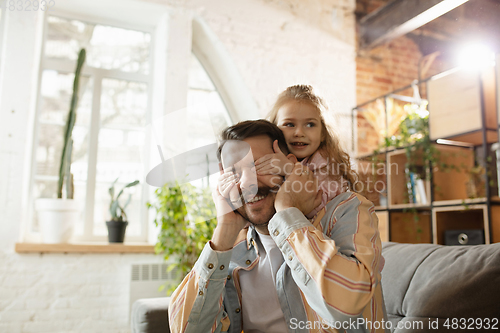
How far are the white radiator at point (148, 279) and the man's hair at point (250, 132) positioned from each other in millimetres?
2222

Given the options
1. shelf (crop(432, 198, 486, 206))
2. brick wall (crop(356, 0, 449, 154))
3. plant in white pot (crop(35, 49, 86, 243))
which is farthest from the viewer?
brick wall (crop(356, 0, 449, 154))

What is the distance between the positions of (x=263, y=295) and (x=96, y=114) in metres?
2.83

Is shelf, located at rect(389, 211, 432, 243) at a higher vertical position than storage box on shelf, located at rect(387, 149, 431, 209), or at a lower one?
lower

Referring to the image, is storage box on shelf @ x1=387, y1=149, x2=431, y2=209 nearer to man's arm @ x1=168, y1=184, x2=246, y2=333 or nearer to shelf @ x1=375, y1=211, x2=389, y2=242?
shelf @ x1=375, y1=211, x2=389, y2=242

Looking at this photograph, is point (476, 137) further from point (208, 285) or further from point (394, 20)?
point (208, 285)

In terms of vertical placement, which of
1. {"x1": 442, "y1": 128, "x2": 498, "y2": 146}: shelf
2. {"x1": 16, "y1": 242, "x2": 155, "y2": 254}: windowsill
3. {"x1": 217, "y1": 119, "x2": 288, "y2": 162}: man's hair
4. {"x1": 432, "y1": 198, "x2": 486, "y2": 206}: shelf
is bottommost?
{"x1": 16, "y1": 242, "x2": 155, "y2": 254}: windowsill

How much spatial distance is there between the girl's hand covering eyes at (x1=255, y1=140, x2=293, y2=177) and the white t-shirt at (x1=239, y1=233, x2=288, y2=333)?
0.25 m

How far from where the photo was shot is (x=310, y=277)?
93cm

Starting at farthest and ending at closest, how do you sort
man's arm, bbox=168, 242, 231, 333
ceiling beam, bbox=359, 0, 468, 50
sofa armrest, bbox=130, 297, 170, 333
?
ceiling beam, bbox=359, 0, 468, 50 < sofa armrest, bbox=130, 297, 170, 333 < man's arm, bbox=168, 242, 231, 333

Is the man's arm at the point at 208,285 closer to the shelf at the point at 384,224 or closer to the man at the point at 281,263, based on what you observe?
the man at the point at 281,263

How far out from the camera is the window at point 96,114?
11.0 ft

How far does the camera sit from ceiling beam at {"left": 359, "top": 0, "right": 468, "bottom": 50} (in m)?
3.64

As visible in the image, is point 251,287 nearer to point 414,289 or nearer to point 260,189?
point 260,189

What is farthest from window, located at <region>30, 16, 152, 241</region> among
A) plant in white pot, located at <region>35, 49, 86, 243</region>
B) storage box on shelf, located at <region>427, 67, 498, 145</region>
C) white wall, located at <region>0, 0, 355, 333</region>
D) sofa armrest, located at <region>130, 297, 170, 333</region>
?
storage box on shelf, located at <region>427, 67, 498, 145</region>
